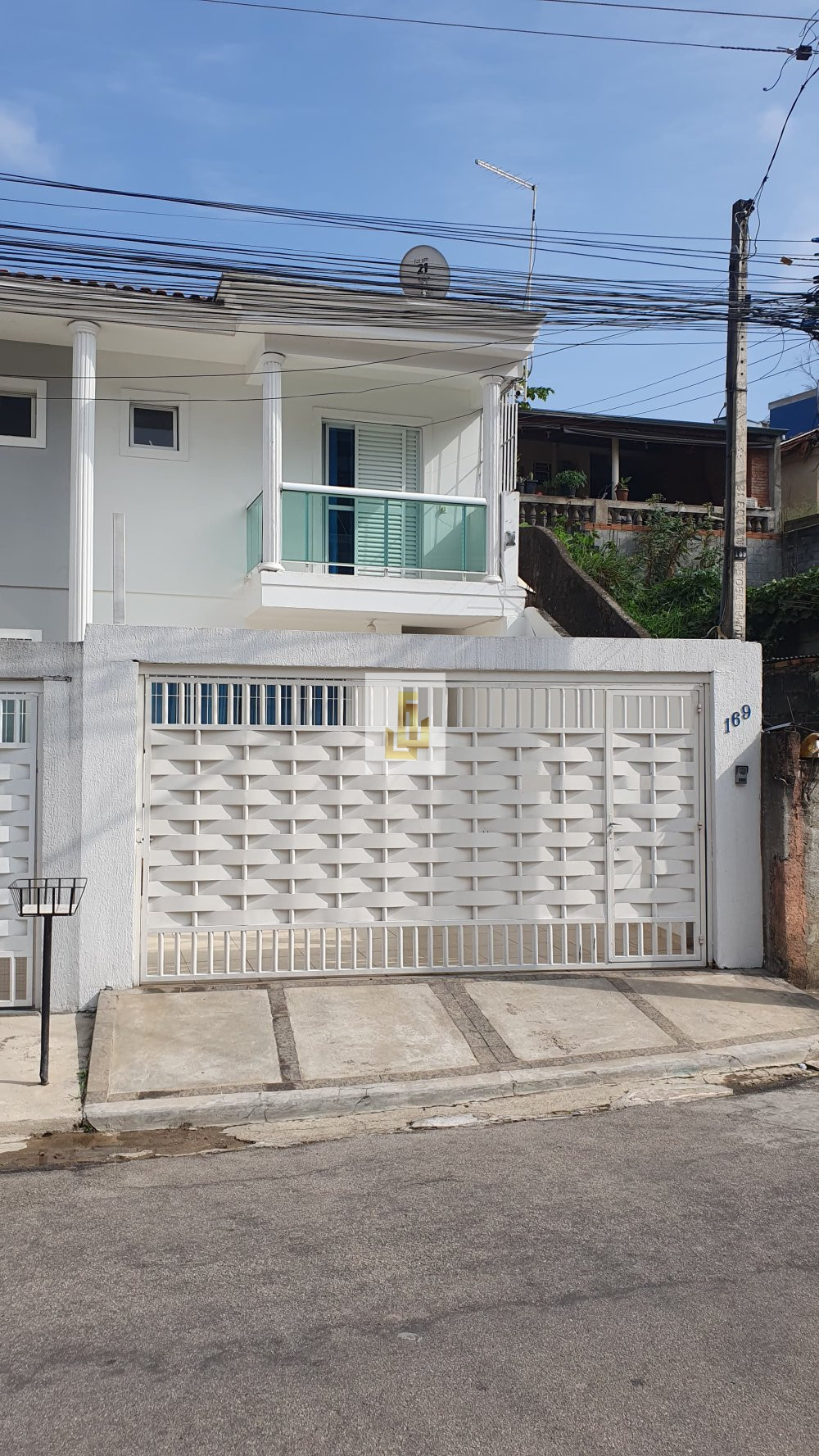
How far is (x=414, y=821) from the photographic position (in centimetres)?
790

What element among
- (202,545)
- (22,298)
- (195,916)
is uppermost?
(22,298)

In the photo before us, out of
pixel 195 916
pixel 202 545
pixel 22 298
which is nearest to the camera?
pixel 195 916

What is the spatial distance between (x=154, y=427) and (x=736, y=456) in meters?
8.31

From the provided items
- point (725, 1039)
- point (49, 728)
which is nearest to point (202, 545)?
point (49, 728)

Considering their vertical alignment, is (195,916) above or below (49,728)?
below

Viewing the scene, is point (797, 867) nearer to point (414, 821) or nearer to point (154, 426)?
point (414, 821)

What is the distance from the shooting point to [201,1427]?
9.88 feet

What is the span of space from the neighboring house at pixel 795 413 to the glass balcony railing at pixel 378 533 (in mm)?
17977

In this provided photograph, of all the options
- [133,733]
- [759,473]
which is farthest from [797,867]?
[759,473]

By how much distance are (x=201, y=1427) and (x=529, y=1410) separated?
0.91 meters

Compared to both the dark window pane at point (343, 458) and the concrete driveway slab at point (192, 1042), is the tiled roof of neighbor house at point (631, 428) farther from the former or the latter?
the concrete driveway slab at point (192, 1042)

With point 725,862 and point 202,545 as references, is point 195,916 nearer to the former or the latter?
point 725,862

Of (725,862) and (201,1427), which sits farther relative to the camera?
(725,862)

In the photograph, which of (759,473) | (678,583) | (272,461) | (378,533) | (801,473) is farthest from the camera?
(801,473)
